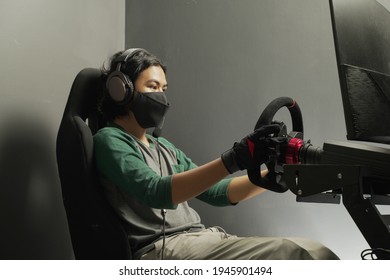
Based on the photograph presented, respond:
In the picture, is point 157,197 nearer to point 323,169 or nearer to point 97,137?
point 97,137

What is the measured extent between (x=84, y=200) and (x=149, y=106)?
353 mm

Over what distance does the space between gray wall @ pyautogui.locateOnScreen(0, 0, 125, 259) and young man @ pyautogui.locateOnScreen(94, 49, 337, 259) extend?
248mm

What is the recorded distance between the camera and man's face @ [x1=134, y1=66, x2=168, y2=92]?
1428 mm

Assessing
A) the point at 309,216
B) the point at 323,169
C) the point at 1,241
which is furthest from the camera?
the point at 309,216

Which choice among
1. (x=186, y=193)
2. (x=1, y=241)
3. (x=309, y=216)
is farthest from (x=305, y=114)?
(x=1, y=241)

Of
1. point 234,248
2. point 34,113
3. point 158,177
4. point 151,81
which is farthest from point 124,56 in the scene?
point 234,248

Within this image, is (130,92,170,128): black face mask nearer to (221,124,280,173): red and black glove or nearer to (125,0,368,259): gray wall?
(221,124,280,173): red and black glove

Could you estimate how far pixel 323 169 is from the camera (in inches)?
33.8

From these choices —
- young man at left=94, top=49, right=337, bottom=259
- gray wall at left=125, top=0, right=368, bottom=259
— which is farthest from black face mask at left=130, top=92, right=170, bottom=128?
gray wall at left=125, top=0, right=368, bottom=259

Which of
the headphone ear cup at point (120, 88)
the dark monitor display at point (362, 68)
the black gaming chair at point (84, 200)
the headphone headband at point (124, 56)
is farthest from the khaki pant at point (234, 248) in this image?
the headphone headband at point (124, 56)

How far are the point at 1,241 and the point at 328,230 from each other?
1.14m

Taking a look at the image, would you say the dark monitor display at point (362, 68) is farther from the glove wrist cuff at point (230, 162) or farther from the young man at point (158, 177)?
the glove wrist cuff at point (230, 162)

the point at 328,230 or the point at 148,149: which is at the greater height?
the point at 148,149

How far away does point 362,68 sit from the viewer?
3.10ft
